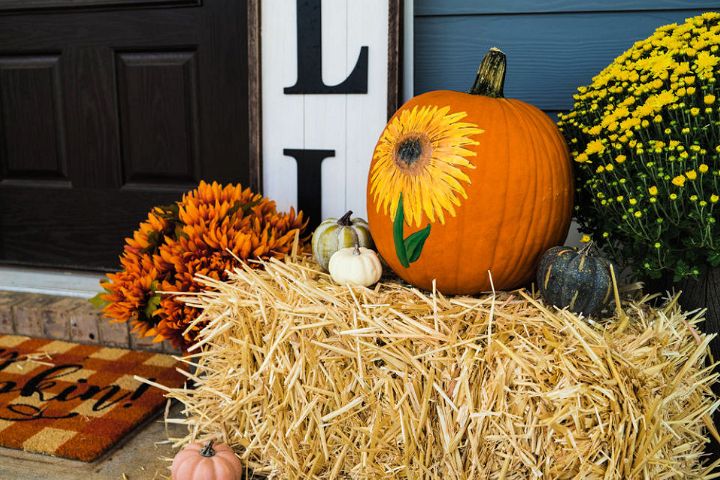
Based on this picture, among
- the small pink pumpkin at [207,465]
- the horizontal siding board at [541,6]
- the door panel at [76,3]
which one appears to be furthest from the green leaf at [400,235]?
the door panel at [76,3]

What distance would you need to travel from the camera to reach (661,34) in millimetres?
1227

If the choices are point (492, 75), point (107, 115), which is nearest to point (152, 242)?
point (107, 115)

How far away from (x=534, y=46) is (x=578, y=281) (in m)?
0.94

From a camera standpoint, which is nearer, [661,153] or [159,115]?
[661,153]

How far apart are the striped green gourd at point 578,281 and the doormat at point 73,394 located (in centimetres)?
117

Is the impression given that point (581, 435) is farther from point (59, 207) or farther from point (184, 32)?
point (59, 207)

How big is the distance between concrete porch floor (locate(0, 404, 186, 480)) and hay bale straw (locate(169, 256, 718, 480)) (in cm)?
25

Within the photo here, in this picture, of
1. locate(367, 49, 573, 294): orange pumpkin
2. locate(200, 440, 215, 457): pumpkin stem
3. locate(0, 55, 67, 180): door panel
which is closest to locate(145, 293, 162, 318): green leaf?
locate(200, 440, 215, 457): pumpkin stem

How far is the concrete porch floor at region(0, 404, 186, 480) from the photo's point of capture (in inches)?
51.8

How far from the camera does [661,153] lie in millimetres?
1068

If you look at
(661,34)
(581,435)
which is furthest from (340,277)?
(661,34)

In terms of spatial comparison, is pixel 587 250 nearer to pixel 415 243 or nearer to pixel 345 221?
pixel 415 243

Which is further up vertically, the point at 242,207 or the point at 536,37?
the point at 536,37

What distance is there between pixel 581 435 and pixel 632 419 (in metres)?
0.09
